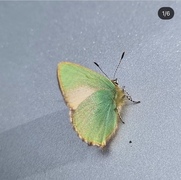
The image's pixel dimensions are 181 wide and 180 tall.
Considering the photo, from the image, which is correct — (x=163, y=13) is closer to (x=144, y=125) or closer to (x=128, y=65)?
Answer: (x=128, y=65)

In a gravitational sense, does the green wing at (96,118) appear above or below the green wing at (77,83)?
below

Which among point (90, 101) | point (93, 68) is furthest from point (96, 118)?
point (93, 68)

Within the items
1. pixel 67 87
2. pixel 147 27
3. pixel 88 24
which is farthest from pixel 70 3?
pixel 67 87

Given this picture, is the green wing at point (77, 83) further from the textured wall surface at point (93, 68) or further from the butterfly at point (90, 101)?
the textured wall surface at point (93, 68)

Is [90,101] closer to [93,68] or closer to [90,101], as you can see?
[90,101]

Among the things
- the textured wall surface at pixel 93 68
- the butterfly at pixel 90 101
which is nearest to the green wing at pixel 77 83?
the butterfly at pixel 90 101

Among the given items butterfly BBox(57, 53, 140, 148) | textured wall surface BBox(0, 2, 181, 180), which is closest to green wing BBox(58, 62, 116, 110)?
butterfly BBox(57, 53, 140, 148)

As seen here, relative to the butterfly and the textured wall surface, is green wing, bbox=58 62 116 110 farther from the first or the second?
the textured wall surface
